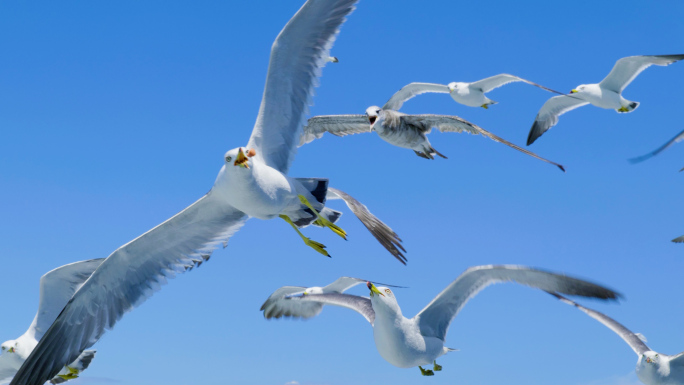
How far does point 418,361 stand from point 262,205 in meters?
2.59

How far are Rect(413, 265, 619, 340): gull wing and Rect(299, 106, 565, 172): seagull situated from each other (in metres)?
3.80

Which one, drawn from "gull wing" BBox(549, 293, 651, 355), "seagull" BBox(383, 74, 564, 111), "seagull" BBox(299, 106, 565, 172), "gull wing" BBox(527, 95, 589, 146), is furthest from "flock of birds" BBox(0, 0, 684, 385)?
"gull wing" BBox(527, 95, 589, 146)

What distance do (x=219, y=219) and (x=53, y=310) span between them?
3.86 metres

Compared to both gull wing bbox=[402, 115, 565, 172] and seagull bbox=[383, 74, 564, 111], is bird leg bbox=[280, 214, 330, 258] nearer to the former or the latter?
gull wing bbox=[402, 115, 565, 172]

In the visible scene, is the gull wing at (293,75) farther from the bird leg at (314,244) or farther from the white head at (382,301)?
the white head at (382,301)

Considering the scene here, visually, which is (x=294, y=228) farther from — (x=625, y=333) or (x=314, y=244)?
(x=625, y=333)

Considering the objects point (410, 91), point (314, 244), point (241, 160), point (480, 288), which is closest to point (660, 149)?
point (480, 288)

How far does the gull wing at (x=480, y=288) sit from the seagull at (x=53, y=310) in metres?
4.35

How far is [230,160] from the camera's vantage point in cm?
593

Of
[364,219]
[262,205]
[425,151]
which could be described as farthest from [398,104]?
[262,205]

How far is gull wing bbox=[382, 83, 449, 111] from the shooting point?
14.0 m

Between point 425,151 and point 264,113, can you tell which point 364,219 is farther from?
point 425,151

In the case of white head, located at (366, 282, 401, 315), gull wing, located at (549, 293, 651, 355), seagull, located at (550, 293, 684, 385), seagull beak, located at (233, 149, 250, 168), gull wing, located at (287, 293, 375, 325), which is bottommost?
seagull, located at (550, 293, 684, 385)

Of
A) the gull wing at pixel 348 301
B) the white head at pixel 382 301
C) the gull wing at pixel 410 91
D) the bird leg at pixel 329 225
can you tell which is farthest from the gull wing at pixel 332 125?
the white head at pixel 382 301
